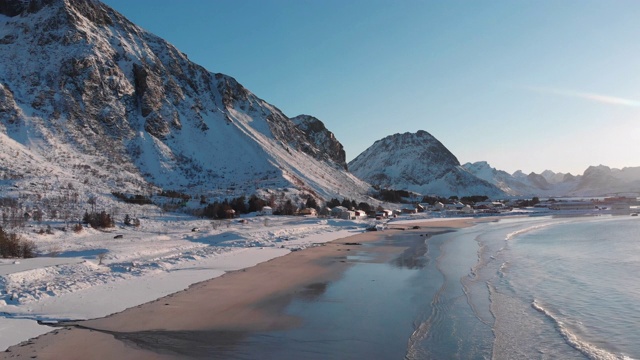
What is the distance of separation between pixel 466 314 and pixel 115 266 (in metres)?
14.5

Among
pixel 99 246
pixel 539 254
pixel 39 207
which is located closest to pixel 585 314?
pixel 539 254

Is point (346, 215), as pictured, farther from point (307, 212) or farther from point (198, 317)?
→ point (198, 317)

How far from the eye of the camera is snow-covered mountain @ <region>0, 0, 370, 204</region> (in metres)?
58.0

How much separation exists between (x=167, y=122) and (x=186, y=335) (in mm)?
79043

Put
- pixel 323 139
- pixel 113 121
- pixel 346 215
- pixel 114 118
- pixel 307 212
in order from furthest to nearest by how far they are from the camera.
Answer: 1. pixel 323 139
2. pixel 114 118
3. pixel 113 121
4. pixel 346 215
5. pixel 307 212

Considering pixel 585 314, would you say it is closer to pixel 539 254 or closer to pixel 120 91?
pixel 539 254

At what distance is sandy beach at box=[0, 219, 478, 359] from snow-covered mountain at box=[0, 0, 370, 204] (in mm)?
34002

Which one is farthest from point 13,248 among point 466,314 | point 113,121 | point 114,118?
point 114,118

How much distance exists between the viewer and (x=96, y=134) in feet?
225

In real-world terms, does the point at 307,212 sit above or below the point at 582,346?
above

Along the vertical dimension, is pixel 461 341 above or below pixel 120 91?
below

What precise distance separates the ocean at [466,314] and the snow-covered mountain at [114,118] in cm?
3898

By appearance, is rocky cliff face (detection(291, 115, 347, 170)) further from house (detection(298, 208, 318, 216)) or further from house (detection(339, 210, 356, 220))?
house (detection(298, 208, 318, 216))

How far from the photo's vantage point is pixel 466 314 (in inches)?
539
